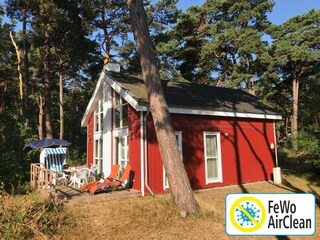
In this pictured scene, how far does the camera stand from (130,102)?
10.8 m

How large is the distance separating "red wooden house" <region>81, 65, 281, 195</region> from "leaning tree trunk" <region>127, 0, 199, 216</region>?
244 centimetres

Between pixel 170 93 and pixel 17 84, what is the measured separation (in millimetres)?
28222

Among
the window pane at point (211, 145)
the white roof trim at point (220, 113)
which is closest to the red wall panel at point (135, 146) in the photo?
the white roof trim at point (220, 113)

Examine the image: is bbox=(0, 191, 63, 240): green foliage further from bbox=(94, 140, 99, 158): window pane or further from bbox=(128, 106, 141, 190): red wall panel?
bbox=(94, 140, 99, 158): window pane

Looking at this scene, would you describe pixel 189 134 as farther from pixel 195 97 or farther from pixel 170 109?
pixel 195 97

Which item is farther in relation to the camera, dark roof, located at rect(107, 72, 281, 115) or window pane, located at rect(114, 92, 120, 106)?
window pane, located at rect(114, 92, 120, 106)

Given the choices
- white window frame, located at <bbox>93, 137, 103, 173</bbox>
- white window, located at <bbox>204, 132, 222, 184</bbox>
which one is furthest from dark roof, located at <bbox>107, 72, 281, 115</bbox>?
white window frame, located at <bbox>93, 137, 103, 173</bbox>

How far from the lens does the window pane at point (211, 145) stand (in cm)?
1212

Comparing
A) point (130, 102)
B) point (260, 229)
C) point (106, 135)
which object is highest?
point (130, 102)

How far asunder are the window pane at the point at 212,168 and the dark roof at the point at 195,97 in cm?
227

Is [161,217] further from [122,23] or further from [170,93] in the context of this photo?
[122,23]

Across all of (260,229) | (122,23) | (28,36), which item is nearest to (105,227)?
(260,229)

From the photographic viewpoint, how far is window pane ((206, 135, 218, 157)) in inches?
477

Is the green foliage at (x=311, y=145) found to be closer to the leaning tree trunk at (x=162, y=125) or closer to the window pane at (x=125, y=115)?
the leaning tree trunk at (x=162, y=125)
